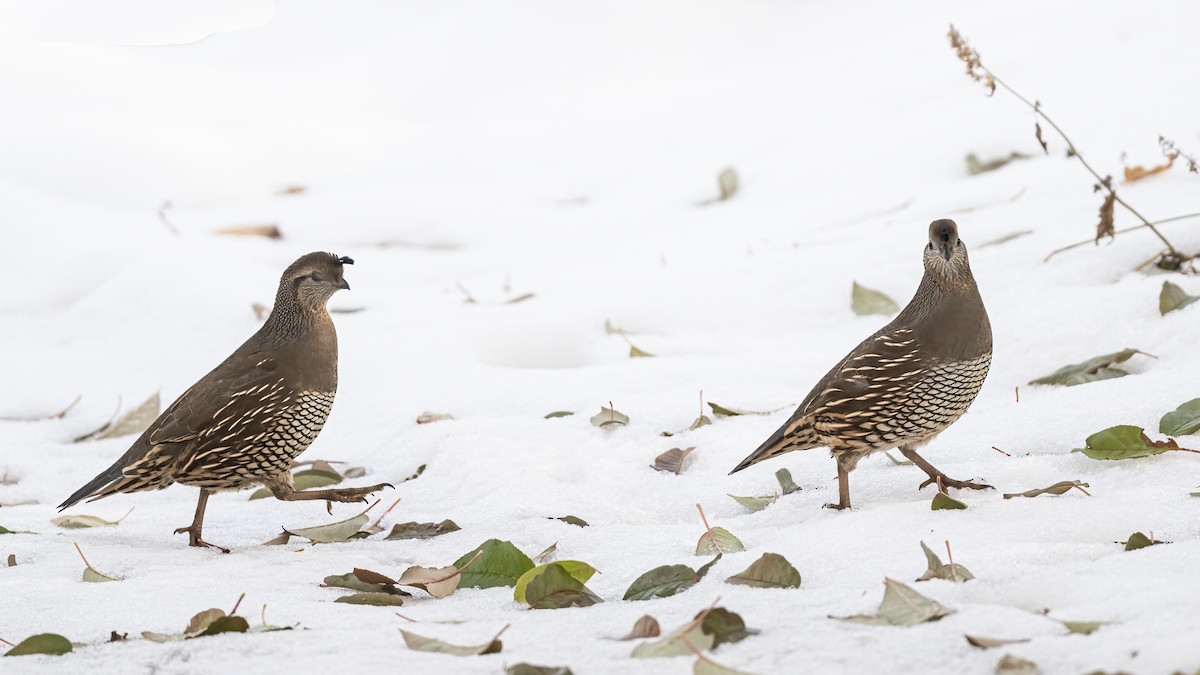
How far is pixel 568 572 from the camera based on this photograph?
2.97m

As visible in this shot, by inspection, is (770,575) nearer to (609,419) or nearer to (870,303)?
(609,419)

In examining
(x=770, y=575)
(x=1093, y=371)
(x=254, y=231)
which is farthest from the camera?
(x=254, y=231)

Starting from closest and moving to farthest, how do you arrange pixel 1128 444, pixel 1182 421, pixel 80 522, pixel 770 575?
pixel 770 575 → pixel 1128 444 → pixel 1182 421 → pixel 80 522

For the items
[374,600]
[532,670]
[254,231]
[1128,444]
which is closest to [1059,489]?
[1128,444]

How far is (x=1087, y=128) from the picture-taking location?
685cm

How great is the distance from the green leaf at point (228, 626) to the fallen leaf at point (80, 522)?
162 cm

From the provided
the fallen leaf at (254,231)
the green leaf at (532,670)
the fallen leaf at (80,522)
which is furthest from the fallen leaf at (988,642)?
the fallen leaf at (254,231)

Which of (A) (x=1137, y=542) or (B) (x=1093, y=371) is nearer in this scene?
(A) (x=1137, y=542)

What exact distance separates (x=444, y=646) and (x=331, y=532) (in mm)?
1423

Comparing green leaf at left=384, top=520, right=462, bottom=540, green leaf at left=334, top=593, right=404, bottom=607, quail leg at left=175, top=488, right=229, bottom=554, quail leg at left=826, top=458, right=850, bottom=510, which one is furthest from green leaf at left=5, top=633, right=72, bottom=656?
quail leg at left=826, top=458, right=850, bottom=510

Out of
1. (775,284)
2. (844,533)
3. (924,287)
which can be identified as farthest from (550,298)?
(844,533)

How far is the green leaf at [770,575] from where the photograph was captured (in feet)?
9.34

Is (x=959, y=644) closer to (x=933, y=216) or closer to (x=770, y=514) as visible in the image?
(x=770, y=514)

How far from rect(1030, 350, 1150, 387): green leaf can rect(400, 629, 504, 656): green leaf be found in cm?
261
